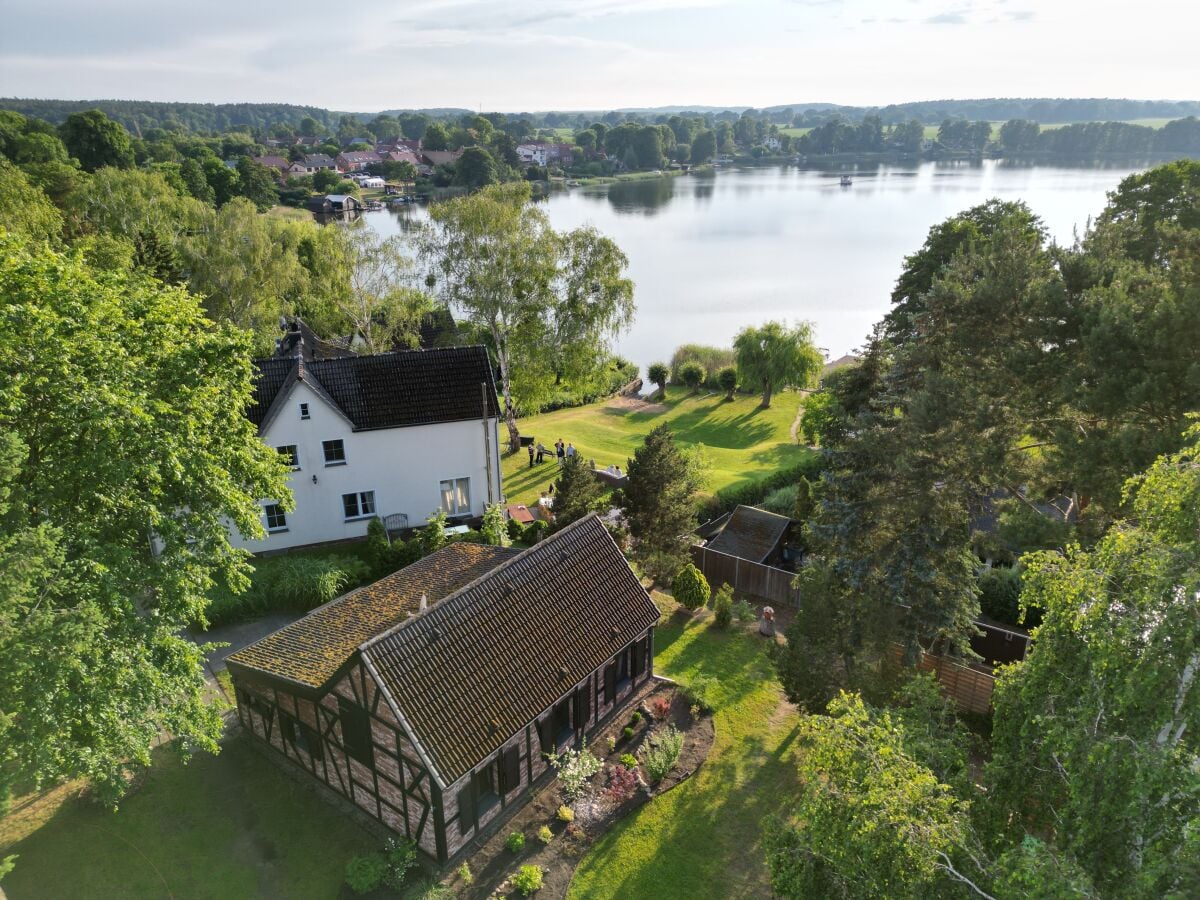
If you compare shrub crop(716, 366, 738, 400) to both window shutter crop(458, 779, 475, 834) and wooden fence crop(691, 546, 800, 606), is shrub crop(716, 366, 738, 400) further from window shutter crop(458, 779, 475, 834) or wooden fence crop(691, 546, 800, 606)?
window shutter crop(458, 779, 475, 834)

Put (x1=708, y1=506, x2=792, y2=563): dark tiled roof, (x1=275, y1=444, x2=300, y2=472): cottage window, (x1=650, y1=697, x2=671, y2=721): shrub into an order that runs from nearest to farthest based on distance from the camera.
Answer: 1. (x1=650, y1=697, x2=671, y2=721): shrub
2. (x1=275, y1=444, x2=300, y2=472): cottage window
3. (x1=708, y1=506, x2=792, y2=563): dark tiled roof

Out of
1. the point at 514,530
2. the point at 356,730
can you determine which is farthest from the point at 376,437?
the point at 356,730

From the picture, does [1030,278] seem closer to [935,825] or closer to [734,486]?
[734,486]

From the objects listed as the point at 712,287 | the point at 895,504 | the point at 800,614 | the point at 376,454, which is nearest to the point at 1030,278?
the point at 895,504

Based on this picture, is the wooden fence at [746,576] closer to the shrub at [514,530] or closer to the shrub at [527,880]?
the shrub at [514,530]

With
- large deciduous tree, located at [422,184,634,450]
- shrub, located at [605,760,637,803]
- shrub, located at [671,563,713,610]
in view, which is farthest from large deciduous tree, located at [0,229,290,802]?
large deciduous tree, located at [422,184,634,450]
